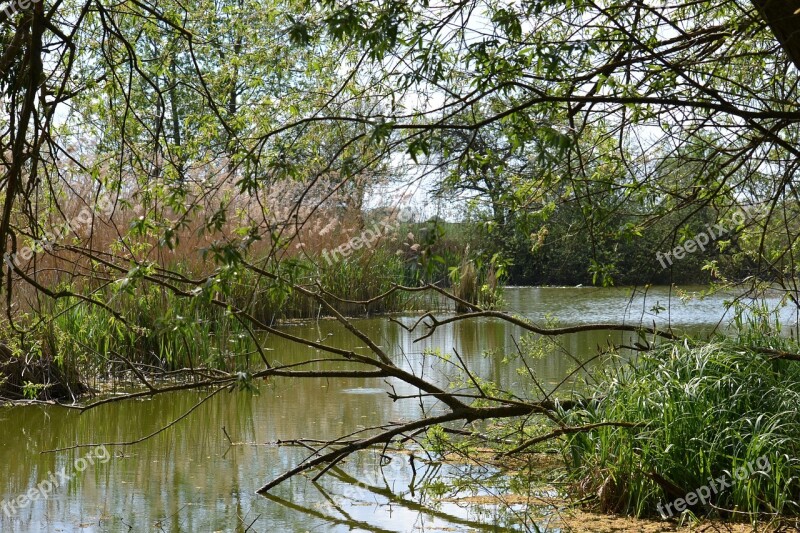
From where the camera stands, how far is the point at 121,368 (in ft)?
25.4

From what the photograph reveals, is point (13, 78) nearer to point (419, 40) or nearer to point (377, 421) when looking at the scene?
point (419, 40)

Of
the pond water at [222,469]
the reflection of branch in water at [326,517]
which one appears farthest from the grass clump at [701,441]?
the reflection of branch in water at [326,517]

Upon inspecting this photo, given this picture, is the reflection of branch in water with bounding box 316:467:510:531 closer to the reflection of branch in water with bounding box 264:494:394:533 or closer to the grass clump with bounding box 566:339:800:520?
the reflection of branch in water with bounding box 264:494:394:533

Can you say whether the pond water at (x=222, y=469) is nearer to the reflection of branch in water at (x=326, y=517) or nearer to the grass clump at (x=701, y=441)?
the reflection of branch in water at (x=326, y=517)

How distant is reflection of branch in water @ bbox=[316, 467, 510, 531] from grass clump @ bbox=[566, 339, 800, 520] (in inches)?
21.2

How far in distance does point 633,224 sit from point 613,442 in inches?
44.0

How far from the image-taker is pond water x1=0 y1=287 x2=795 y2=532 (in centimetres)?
418

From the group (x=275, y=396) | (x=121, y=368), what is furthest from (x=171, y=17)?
(x=121, y=368)

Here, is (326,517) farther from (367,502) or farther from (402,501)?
(402,501)

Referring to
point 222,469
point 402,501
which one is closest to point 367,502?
point 402,501

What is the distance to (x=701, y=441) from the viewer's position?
13.0 ft

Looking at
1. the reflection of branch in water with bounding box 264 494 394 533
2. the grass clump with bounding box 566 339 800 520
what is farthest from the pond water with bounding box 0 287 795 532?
the grass clump with bounding box 566 339 800 520

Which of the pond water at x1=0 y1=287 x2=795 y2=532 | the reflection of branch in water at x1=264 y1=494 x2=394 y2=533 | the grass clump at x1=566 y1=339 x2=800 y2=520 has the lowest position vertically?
the reflection of branch in water at x1=264 y1=494 x2=394 y2=533

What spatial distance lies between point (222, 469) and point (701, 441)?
2530mm
